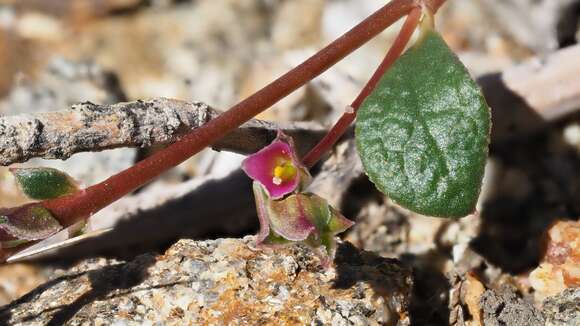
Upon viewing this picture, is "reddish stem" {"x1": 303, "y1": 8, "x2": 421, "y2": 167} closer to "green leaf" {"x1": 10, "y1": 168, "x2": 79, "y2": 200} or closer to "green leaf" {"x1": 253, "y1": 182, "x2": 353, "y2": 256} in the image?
"green leaf" {"x1": 253, "y1": 182, "x2": 353, "y2": 256}

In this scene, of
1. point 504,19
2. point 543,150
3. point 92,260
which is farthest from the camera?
point 504,19

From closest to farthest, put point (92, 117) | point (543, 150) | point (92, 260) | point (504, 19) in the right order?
point (92, 117), point (92, 260), point (543, 150), point (504, 19)

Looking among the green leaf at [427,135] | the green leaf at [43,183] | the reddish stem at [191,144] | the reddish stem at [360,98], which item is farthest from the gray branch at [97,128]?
the green leaf at [427,135]

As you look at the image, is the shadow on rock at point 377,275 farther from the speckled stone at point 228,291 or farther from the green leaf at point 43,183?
the green leaf at point 43,183

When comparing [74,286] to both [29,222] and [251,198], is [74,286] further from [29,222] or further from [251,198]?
[251,198]

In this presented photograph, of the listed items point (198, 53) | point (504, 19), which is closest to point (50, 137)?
point (198, 53)

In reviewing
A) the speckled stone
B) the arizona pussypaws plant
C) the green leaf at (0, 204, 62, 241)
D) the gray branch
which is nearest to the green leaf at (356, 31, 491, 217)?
the arizona pussypaws plant

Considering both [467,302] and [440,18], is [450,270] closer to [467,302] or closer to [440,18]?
[467,302]

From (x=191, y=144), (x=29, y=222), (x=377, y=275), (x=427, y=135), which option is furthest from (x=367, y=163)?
(x=29, y=222)
